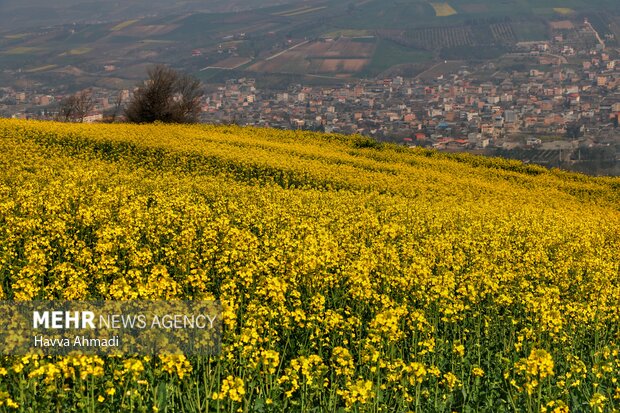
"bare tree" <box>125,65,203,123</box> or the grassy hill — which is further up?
"bare tree" <box>125,65,203,123</box>

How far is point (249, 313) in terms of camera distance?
1010 cm

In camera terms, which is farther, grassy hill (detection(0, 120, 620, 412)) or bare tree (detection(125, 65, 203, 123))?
bare tree (detection(125, 65, 203, 123))

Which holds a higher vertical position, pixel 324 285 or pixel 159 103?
pixel 159 103

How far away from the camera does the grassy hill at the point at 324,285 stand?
28.7ft

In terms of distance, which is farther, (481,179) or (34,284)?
(481,179)

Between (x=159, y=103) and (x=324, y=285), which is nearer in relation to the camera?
(x=324, y=285)

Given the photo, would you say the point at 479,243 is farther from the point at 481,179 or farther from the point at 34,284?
the point at 481,179

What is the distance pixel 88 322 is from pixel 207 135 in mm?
31885

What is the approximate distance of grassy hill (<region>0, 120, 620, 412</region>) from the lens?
8.74 metres

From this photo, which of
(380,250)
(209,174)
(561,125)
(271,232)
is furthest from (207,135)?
(561,125)

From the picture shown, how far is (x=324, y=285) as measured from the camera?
40.8ft

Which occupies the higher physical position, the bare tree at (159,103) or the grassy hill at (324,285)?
the bare tree at (159,103)

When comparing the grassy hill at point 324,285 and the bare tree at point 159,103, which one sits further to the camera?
the bare tree at point 159,103

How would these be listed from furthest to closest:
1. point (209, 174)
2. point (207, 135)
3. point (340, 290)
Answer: point (207, 135) < point (209, 174) < point (340, 290)
